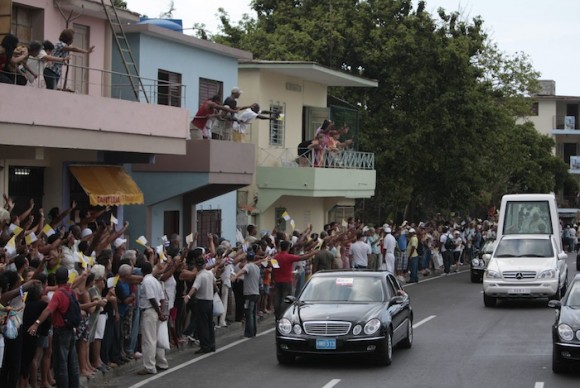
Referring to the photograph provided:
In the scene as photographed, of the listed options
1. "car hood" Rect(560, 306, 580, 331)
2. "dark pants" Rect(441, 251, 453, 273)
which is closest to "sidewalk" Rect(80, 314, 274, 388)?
"car hood" Rect(560, 306, 580, 331)

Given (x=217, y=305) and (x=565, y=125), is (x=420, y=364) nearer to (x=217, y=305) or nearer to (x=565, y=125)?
(x=217, y=305)

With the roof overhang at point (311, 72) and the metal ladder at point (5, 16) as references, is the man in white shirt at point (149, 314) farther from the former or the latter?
the roof overhang at point (311, 72)

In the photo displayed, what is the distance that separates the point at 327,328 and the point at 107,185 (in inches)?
360

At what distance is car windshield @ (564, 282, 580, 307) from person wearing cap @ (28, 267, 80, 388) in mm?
7710

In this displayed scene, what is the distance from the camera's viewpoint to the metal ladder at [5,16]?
19688 millimetres

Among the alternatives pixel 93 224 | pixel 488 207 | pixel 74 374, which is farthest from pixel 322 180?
pixel 488 207

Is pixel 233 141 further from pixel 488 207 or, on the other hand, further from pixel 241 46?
pixel 488 207

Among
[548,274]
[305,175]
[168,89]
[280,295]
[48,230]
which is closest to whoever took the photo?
[48,230]

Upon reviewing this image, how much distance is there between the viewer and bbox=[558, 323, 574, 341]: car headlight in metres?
15.4

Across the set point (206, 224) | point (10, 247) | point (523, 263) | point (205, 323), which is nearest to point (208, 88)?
point (206, 224)

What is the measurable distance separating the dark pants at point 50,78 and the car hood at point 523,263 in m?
12.0

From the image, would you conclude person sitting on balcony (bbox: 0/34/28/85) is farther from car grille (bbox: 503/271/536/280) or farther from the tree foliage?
the tree foliage

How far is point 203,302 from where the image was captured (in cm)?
1794

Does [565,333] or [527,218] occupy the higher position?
[527,218]
